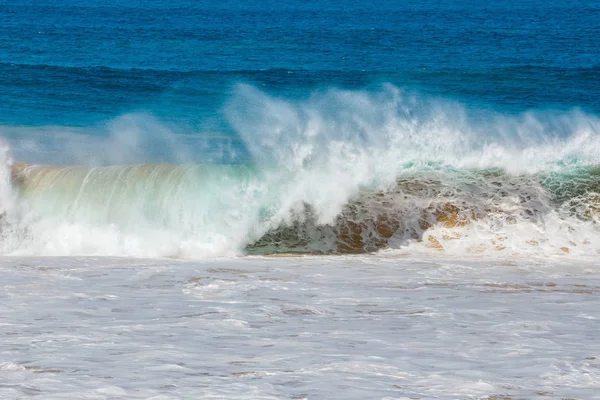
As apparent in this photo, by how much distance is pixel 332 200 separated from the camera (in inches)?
425

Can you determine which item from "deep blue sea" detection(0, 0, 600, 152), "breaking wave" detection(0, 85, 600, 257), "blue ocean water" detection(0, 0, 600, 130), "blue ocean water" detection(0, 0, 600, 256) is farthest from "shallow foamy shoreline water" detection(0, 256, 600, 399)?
"blue ocean water" detection(0, 0, 600, 130)

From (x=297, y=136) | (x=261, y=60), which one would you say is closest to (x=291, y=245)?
(x=297, y=136)

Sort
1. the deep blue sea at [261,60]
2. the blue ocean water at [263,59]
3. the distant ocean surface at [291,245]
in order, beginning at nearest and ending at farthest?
the distant ocean surface at [291,245] < the deep blue sea at [261,60] < the blue ocean water at [263,59]

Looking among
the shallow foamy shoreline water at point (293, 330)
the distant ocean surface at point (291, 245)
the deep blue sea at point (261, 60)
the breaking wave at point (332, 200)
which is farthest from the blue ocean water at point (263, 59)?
the shallow foamy shoreline water at point (293, 330)

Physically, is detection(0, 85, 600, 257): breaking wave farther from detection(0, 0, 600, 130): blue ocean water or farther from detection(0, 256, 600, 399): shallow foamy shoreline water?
detection(0, 0, 600, 130): blue ocean water

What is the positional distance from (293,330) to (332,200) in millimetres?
5151

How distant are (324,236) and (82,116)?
36.3 feet

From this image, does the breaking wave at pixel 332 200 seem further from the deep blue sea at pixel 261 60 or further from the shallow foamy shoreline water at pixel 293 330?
the deep blue sea at pixel 261 60

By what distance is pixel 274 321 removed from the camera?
5984 millimetres

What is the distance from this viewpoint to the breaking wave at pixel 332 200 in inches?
385

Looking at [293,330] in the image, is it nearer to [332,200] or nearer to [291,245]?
[291,245]

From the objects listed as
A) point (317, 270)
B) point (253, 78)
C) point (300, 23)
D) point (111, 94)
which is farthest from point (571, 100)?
point (300, 23)

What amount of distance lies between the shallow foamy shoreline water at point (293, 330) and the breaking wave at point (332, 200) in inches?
46.9

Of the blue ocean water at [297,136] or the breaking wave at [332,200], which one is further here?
the blue ocean water at [297,136]
